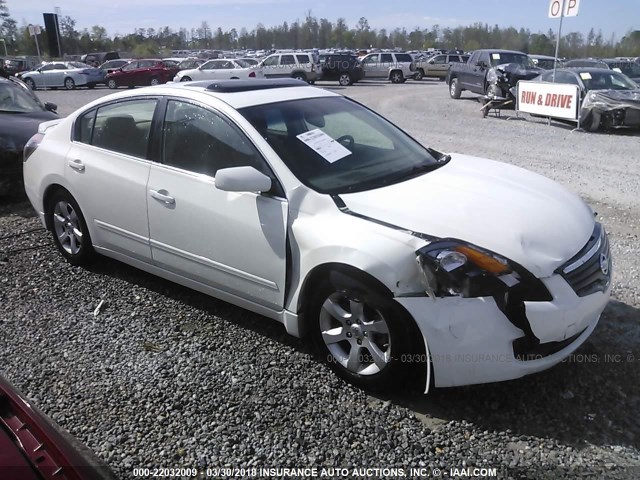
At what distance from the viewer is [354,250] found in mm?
2922

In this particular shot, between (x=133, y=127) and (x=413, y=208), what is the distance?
2319 millimetres

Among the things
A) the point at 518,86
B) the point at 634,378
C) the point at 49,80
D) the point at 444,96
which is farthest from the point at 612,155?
the point at 49,80

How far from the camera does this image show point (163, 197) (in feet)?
12.5

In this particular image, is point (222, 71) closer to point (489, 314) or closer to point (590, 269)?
point (590, 269)

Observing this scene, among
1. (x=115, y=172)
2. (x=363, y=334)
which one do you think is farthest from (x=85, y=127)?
(x=363, y=334)

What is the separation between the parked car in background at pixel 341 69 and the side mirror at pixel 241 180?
28.1 metres

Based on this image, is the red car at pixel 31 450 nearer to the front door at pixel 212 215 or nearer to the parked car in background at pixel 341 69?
the front door at pixel 212 215

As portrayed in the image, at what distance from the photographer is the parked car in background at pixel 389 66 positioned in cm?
3238

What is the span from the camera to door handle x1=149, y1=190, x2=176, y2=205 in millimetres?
3779

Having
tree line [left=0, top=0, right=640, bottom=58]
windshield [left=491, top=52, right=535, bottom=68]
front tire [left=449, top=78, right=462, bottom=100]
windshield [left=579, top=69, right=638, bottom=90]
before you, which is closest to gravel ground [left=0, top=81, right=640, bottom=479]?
windshield [left=579, top=69, right=638, bottom=90]

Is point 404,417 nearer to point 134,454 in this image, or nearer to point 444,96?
point 134,454

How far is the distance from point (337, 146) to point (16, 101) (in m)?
6.66

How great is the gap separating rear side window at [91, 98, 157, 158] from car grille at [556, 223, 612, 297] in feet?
9.44

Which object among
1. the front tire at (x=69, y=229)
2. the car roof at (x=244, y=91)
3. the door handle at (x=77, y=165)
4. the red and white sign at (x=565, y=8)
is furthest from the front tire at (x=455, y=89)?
the door handle at (x=77, y=165)
